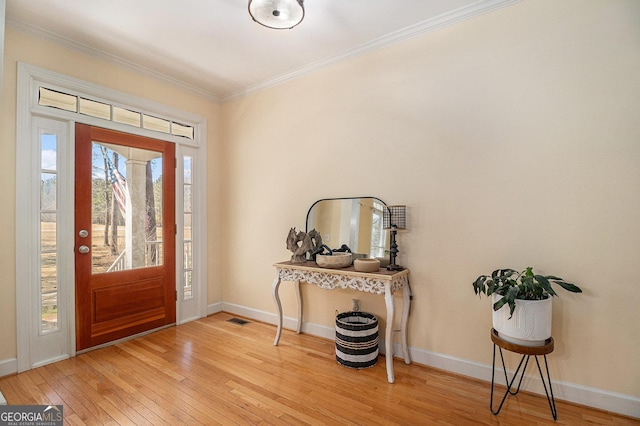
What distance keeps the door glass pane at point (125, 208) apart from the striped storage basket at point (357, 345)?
84.5 inches

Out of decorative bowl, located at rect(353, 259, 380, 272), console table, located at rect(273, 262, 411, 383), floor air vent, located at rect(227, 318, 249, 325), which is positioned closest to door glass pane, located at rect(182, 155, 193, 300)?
floor air vent, located at rect(227, 318, 249, 325)

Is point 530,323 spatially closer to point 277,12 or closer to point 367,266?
point 367,266

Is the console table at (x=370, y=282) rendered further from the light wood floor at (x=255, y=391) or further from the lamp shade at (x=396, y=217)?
the lamp shade at (x=396, y=217)

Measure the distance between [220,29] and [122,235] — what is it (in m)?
2.11

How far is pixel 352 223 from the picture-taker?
2.94 m

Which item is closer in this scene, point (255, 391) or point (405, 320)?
point (255, 391)

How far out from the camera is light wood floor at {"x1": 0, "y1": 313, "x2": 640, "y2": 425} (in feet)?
6.15

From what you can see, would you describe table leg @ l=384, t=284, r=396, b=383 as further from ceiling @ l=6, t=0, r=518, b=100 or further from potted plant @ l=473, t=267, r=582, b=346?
ceiling @ l=6, t=0, r=518, b=100

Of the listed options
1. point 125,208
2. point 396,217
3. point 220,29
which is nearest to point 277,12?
point 220,29

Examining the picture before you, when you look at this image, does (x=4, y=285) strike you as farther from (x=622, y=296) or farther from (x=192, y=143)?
(x=622, y=296)

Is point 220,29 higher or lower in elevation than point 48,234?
higher

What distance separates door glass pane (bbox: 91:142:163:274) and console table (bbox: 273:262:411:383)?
58.1 inches

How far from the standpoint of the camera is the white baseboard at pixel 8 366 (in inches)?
92.7

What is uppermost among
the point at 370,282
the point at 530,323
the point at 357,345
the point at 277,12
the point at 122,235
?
the point at 277,12
